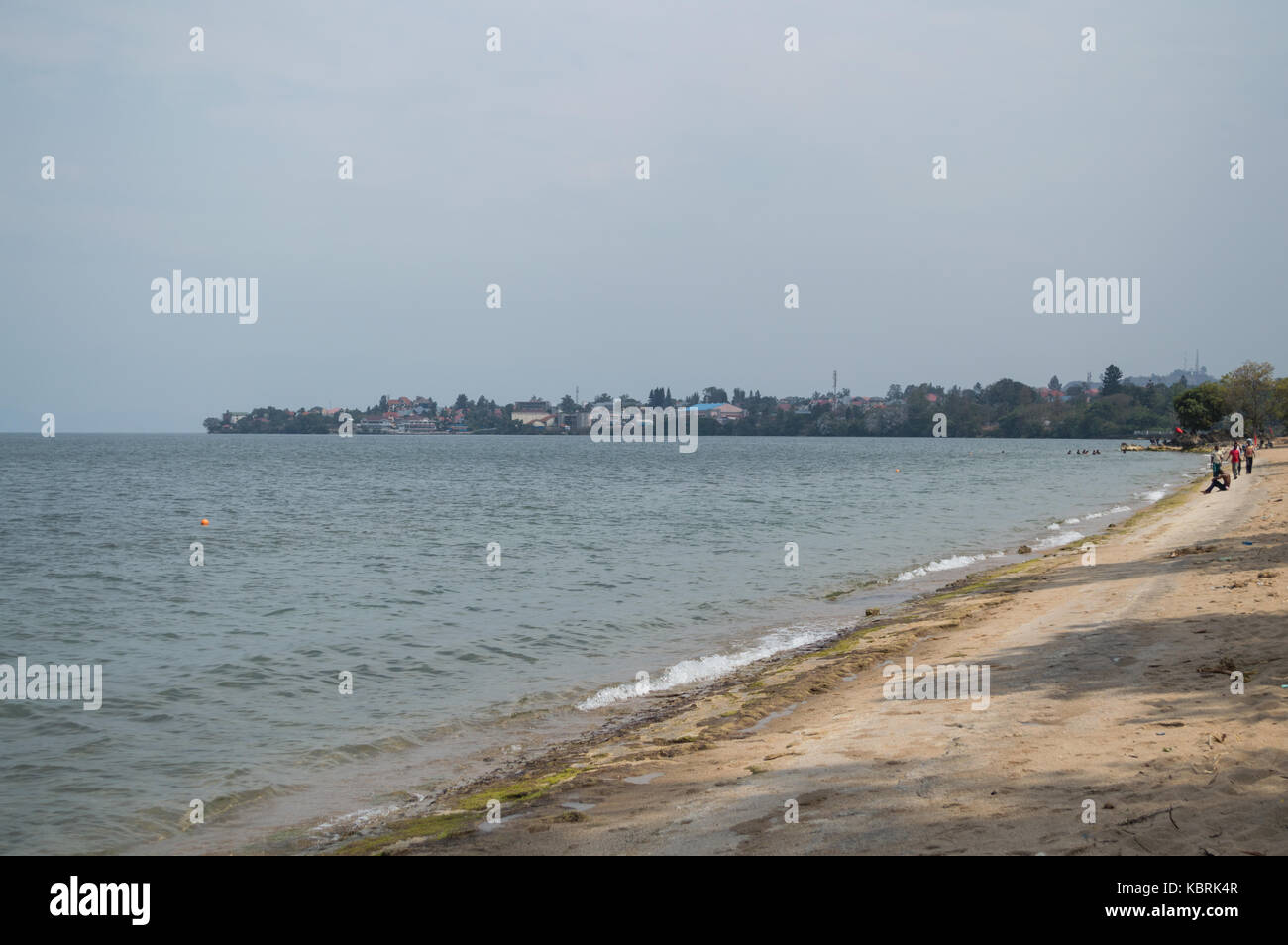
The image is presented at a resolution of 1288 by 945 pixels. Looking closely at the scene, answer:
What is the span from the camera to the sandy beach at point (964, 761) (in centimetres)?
645

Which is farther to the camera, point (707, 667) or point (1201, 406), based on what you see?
point (1201, 406)

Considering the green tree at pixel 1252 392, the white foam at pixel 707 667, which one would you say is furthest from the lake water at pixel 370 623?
the green tree at pixel 1252 392

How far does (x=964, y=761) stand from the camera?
26.6 feet

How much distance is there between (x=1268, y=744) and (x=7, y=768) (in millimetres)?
13437

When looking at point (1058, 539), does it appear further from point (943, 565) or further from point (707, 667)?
point (707, 667)

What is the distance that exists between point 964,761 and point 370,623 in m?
15.2

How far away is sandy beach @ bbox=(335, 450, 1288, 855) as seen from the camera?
645cm

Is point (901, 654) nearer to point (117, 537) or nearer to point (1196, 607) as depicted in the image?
point (1196, 607)

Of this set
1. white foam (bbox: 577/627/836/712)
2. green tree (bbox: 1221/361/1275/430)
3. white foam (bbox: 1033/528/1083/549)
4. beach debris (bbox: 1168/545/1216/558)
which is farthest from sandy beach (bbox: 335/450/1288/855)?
green tree (bbox: 1221/361/1275/430)

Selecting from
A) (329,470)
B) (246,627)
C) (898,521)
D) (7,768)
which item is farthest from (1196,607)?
(329,470)

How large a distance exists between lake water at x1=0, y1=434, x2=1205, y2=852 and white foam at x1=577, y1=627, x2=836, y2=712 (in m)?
0.07

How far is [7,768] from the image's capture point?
36.1 ft

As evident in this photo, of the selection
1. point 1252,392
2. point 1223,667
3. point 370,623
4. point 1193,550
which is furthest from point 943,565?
point 1252,392

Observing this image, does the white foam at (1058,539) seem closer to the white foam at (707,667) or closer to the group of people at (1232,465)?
the group of people at (1232,465)
